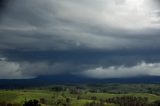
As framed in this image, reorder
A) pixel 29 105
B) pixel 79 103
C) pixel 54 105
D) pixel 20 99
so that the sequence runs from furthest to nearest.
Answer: pixel 20 99 → pixel 79 103 → pixel 54 105 → pixel 29 105

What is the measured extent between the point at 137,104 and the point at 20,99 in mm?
62511

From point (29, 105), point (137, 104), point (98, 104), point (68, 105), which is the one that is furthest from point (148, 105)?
point (29, 105)

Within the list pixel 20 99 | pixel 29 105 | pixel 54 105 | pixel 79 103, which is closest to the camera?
pixel 29 105

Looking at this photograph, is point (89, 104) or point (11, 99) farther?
point (11, 99)

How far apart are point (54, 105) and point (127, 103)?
38.2m

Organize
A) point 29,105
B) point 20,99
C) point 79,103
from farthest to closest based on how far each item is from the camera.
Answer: point 20,99 → point 79,103 → point 29,105

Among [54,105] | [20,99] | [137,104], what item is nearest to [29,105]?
[54,105]

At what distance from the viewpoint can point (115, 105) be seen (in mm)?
179750

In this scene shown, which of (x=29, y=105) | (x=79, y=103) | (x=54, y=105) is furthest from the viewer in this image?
(x=79, y=103)

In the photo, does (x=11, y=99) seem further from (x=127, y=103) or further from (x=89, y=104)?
(x=127, y=103)

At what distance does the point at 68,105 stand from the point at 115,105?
23.1 metres

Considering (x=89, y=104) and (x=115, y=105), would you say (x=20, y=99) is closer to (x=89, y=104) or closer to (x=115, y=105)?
(x=89, y=104)

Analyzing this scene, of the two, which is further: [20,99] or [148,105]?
[20,99]

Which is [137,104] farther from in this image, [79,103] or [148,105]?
[79,103]
